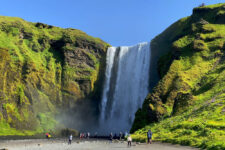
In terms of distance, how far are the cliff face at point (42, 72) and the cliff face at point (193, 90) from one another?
2455 centimetres

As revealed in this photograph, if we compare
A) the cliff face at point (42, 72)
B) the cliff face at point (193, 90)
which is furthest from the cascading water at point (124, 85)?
the cliff face at point (193, 90)

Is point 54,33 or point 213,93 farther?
point 54,33

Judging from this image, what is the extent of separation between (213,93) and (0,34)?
5855 centimetres

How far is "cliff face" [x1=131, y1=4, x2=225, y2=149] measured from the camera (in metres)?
26.2

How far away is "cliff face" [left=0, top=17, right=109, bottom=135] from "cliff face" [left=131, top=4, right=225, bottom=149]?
80.5 feet

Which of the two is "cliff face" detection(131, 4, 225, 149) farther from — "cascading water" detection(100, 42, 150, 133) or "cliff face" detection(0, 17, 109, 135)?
"cliff face" detection(0, 17, 109, 135)

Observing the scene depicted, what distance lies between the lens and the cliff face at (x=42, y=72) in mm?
55656

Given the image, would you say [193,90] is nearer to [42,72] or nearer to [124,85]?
[124,85]

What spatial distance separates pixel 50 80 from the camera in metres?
69.8

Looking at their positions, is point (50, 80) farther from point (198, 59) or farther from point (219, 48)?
point (219, 48)

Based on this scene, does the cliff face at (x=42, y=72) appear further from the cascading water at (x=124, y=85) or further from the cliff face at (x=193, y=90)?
the cliff face at (x=193, y=90)

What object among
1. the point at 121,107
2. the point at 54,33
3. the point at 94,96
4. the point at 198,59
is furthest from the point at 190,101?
the point at 54,33

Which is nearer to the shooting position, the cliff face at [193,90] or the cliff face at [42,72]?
the cliff face at [193,90]

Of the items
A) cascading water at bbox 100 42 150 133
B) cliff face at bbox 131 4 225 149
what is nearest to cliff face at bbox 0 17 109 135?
cascading water at bbox 100 42 150 133
